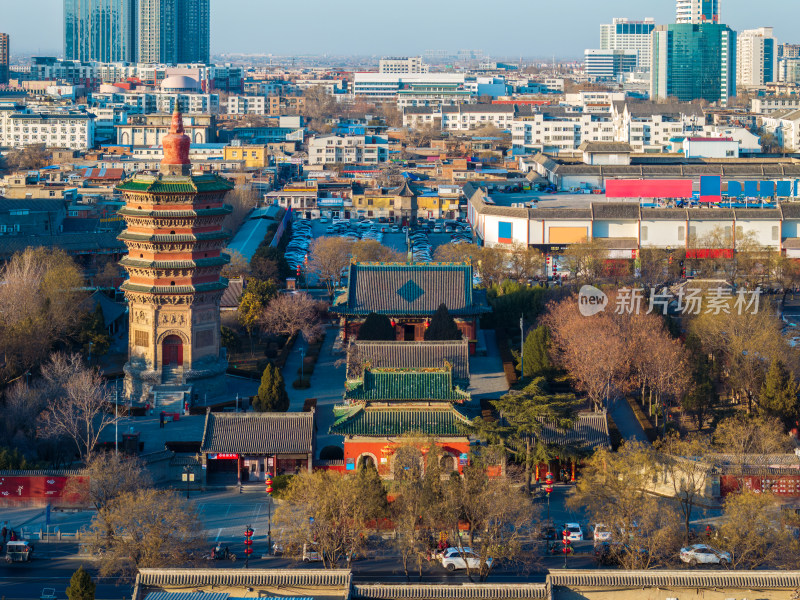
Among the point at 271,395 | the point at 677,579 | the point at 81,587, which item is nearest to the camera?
the point at 677,579

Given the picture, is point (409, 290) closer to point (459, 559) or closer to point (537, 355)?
point (537, 355)

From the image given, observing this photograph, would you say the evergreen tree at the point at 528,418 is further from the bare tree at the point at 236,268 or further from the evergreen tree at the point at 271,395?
the bare tree at the point at 236,268

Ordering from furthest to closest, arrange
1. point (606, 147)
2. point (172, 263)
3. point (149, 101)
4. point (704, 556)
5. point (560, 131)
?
point (149, 101), point (560, 131), point (606, 147), point (172, 263), point (704, 556)

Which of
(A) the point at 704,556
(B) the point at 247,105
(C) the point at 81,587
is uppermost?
(B) the point at 247,105

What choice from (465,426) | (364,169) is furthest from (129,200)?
(364,169)

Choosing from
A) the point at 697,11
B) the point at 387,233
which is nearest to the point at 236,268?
the point at 387,233

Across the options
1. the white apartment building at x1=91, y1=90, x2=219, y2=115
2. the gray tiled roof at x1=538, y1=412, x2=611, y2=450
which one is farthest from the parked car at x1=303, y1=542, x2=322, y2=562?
the white apartment building at x1=91, y1=90, x2=219, y2=115
